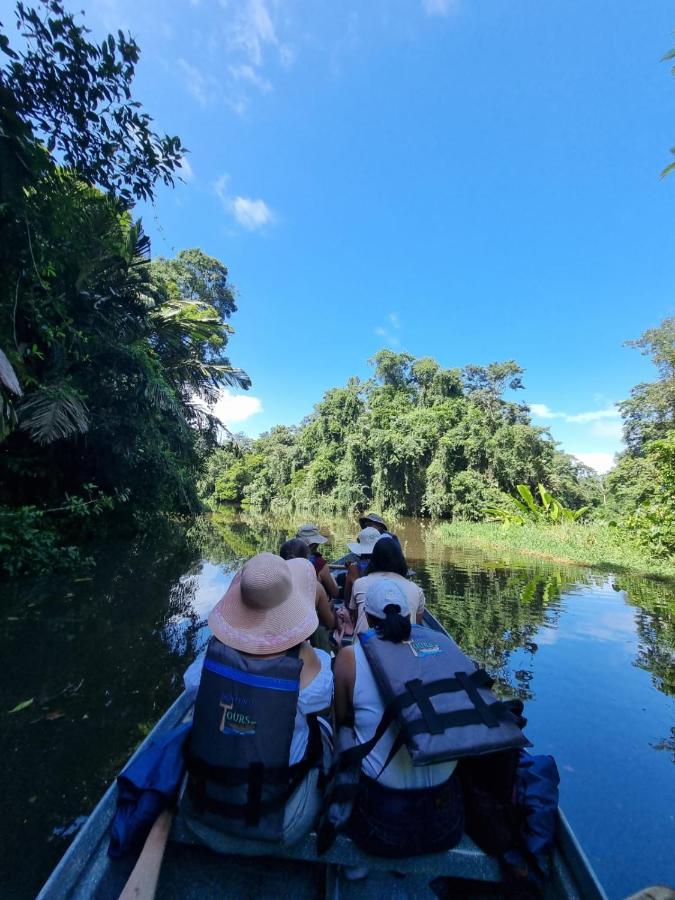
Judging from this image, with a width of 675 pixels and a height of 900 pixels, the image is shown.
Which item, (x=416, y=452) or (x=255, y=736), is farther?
(x=416, y=452)

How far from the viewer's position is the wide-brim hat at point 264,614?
1.49 m

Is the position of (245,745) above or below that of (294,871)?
above

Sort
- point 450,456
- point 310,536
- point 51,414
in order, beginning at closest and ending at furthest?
point 310,536, point 51,414, point 450,456

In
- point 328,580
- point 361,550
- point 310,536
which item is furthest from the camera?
point 310,536

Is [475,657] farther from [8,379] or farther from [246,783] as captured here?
[8,379]

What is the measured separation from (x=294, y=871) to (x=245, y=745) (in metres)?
0.79

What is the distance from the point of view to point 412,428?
984 inches

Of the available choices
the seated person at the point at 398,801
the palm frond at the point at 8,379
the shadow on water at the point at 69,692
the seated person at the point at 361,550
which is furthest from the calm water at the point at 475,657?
the palm frond at the point at 8,379

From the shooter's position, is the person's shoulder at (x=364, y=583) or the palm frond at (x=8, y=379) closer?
the person's shoulder at (x=364, y=583)

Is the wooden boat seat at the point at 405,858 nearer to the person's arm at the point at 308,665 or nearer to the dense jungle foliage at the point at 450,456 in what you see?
the person's arm at the point at 308,665

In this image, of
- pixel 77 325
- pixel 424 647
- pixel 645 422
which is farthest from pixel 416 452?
pixel 424 647

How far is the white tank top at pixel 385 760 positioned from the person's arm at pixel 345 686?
8cm

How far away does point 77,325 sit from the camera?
735 cm

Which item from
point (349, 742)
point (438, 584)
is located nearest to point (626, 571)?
point (438, 584)
